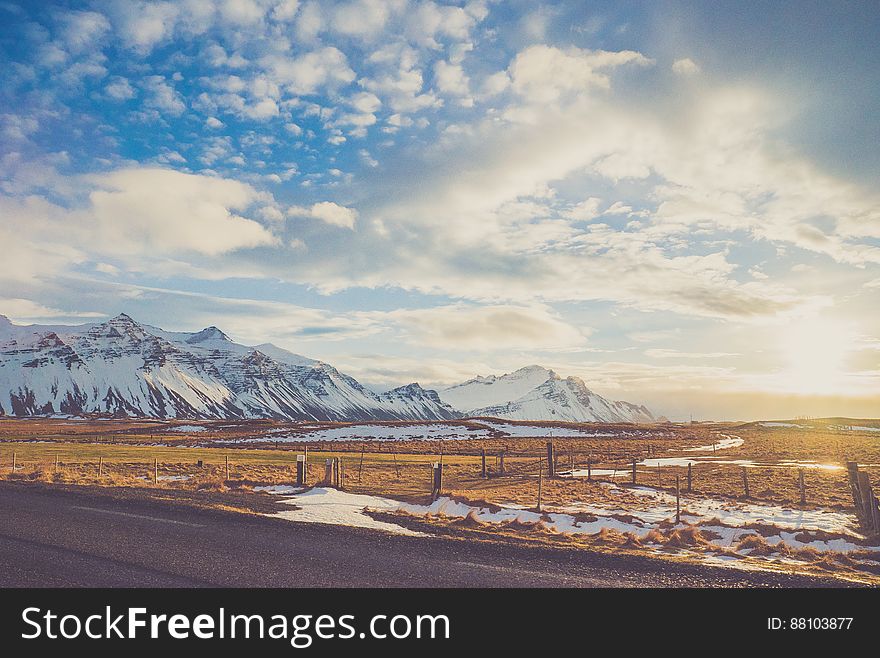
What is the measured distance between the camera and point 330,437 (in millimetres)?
119250

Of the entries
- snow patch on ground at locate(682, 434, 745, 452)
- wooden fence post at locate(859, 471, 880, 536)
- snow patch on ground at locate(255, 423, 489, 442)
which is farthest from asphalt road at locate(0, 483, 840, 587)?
snow patch on ground at locate(255, 423, 489, 442)

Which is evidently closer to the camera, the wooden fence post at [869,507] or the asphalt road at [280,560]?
the asphalt road at [280,560]

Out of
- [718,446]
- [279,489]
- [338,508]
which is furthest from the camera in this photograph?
[718,446]

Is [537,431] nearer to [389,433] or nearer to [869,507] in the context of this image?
[389,433]

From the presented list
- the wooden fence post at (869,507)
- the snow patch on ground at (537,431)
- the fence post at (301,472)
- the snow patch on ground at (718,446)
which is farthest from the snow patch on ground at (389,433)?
the wooden fence post at (869,507)

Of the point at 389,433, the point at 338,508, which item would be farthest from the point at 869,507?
the point at 389,433

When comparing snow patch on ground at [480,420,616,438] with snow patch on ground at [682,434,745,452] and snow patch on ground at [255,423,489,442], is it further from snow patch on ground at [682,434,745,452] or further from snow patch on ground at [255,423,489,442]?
snow patch on ground at [682,434,745,452]

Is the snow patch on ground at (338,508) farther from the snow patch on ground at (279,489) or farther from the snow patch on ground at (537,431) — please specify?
the snow patch on ground at (537,431)

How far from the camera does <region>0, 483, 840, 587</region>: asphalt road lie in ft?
32.3

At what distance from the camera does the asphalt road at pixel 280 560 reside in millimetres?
9844

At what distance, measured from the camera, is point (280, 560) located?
1127 cm
